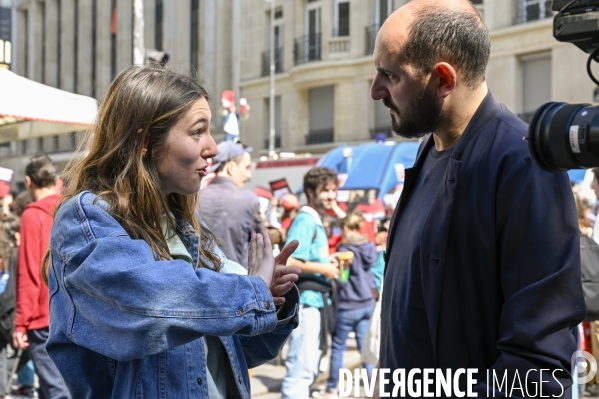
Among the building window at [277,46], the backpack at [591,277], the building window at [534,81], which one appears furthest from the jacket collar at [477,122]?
the building window at [277,46]

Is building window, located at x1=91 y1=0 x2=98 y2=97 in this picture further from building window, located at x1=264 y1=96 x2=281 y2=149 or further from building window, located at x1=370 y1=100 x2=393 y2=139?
building window, located at x1=370 y1=100 x2=393 y2=139

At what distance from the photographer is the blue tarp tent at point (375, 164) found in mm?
14844

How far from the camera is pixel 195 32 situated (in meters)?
33.5

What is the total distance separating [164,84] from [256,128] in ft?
93.8

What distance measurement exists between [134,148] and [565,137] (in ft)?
3.61

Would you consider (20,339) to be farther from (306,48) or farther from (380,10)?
(306,48)

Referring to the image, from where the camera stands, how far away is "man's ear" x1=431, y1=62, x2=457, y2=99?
212 cm

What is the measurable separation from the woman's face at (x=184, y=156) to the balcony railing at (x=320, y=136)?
25.5 m

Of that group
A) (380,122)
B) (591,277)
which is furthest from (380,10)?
(591,277)

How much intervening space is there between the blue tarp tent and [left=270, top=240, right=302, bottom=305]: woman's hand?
12469 mm

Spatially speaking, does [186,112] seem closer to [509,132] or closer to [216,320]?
[216,320]

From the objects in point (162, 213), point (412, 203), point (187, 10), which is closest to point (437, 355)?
point (412, 203)

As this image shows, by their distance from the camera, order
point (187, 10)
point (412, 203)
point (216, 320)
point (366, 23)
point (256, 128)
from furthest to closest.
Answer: point (187, 10) → point (256, 128) → point (366, 23) → point (412, 203) → point (216, 320)

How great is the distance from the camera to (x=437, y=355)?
2.06 m
